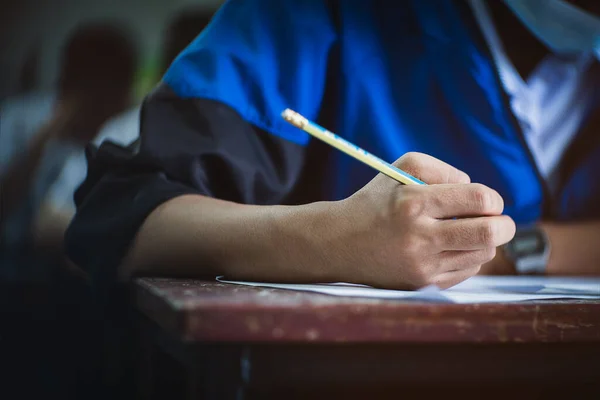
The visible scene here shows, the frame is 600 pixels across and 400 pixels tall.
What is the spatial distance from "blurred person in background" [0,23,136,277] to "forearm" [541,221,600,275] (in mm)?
494

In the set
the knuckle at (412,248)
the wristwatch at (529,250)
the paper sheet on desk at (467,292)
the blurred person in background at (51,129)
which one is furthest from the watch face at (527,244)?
the blurred person in background at (51,129)

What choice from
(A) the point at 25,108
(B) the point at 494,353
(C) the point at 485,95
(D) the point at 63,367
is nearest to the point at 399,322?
(B) the point at 494,353

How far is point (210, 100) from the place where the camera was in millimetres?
470

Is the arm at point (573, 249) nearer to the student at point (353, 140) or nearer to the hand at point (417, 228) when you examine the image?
the student at point (353, 140)

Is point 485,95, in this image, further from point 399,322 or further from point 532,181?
point 399,322

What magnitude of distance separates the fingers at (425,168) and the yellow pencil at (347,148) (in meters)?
0.02

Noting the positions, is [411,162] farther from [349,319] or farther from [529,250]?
[529,250]

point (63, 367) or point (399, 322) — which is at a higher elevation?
point (399, 322)

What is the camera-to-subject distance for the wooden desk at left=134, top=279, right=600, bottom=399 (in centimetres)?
23

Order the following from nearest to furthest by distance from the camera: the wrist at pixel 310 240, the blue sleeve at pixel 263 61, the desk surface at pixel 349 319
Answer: the desk surface at pixel 349 319 < the wrist at pixel 310 240 < the blue sleeve at pixel 263 61

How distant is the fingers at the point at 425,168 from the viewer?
34 cm

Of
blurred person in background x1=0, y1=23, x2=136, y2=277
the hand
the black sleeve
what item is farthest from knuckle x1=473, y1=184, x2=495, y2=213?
blurred person in background x1=0, y1=23, x2=136, y2=277

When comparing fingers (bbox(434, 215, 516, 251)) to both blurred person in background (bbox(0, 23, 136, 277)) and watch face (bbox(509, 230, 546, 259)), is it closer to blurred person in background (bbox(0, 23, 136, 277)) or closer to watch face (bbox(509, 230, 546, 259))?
watch face (bbox(509, 230, 546, 259))

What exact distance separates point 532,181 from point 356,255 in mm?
294
